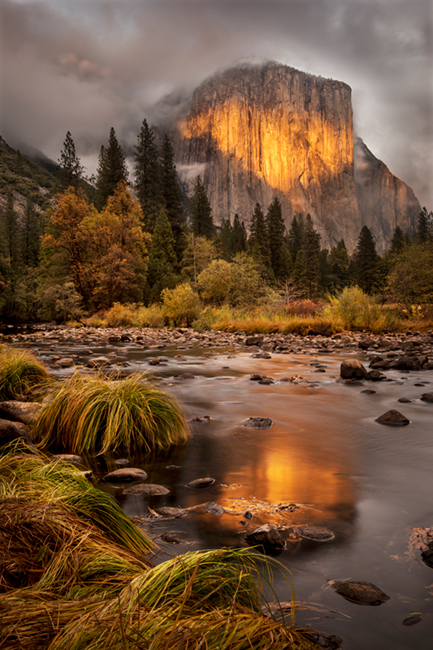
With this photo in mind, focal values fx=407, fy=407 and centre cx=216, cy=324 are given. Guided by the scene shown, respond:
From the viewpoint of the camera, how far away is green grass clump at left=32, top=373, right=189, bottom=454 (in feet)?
14.3

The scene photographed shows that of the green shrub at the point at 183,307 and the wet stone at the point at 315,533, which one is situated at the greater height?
the green shrub at the point at 183,307

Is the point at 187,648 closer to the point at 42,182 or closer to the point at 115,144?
the point at 115,144

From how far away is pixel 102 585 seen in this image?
1.70 metres

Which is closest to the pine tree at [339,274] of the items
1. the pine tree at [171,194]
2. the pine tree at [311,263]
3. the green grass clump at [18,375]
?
the pine tree at [311,263]

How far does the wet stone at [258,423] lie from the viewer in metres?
5.42

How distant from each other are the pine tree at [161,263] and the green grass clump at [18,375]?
3088cm

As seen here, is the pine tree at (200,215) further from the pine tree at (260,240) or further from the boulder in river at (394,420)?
the boulder in river at (394,420)

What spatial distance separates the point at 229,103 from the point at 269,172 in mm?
33256

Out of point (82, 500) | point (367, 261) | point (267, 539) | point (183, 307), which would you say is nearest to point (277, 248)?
point (367, 261)

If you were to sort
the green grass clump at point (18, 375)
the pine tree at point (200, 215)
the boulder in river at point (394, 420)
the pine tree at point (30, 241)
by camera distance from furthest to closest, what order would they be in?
the pine tree at point (30, 241)
the pine tree at point (200, 215)
the green grass clump at point (18, 375)
the boulder in river at point (394, 420)

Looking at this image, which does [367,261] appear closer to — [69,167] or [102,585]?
[69,167]

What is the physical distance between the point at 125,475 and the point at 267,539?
157 centimetres

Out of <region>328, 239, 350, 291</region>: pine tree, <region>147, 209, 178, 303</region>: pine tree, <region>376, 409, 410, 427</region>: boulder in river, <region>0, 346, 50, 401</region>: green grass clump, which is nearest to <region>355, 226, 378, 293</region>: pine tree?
<region>328, 239, 350, 291</region>: pine tree

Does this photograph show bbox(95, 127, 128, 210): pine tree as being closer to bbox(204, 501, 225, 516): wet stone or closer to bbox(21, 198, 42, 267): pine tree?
bbox(21, 198, 42, 267): pine tree
